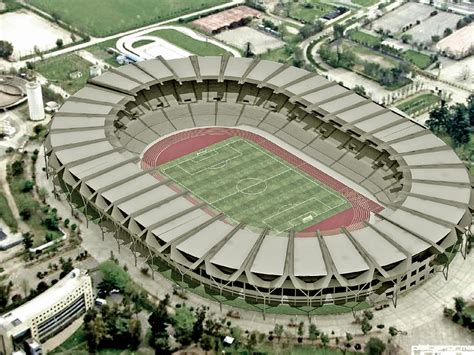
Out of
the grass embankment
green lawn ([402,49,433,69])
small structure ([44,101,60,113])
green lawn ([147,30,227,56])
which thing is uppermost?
green lawn ([402,49,433,69])

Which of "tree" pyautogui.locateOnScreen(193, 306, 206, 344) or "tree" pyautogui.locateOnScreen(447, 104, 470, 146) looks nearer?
"tree" pyautogui.locateOnScreen(193, 306, 206, 344)

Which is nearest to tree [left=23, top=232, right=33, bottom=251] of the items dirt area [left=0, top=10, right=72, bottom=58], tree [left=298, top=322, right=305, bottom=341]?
tree [left=298, top=322, right=305, bottom=341]

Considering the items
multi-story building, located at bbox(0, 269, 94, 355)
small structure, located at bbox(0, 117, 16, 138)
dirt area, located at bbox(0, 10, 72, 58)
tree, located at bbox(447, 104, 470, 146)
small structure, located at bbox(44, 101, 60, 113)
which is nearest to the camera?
multi-story building, located at bbox(0, 269, 94, 355)

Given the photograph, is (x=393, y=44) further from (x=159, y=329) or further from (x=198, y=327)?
(x=159, y=329)

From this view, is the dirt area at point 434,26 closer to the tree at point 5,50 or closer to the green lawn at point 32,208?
the tree at point 5,50

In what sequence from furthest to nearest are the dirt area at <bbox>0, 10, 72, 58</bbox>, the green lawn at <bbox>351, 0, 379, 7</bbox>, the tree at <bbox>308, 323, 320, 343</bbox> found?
the green lawn at <bbox>351, 0, 379, 7</bbox> → the dirt area at <bbox>0, 10, 72, 58</bbox> → the tree at <bbox>308, 323, 320, 343</bbox>

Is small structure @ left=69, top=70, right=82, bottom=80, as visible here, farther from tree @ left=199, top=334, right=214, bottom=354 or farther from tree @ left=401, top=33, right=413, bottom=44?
tree @ left=199, top=334, right=214, bottom=354

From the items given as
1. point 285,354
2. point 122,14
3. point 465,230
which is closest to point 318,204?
point 465,230

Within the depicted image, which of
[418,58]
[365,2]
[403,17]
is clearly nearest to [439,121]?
[418,58]
